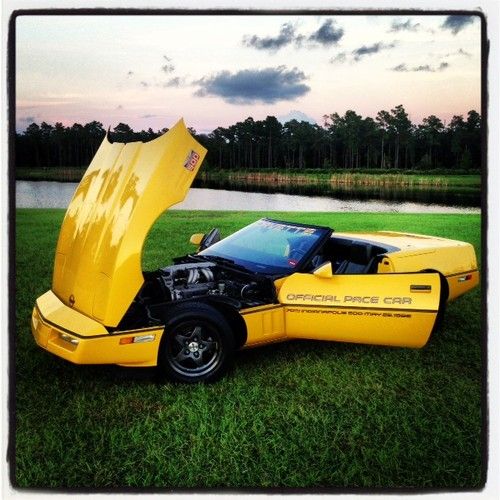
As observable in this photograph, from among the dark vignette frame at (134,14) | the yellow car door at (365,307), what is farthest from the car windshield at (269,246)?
the dark vignette frame at (134,14)

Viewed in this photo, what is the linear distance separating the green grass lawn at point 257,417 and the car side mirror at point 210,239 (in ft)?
3.67

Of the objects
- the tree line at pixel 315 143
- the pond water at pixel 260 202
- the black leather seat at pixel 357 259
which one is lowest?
the black leather seat at pixel 357 259

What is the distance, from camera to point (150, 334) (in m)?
3.82

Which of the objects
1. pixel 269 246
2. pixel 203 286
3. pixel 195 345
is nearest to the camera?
pixel 195 345

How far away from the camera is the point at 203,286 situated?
4520 mm

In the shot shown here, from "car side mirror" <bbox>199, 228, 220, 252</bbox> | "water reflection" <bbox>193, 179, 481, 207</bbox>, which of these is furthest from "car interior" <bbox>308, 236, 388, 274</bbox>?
"car side mirror" <bbox>199, 228, 220, 252</bbox>

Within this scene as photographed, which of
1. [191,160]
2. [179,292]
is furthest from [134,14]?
[179,292]

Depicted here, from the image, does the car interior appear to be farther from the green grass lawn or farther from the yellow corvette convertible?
the green grass lawn

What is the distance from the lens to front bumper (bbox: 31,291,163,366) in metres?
3.71

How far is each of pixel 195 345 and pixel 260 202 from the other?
54.5 inches

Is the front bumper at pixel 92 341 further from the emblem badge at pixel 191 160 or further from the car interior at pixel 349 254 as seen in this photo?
the car interior at pixel 349 254

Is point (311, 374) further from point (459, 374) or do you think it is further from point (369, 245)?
point (369, 245)

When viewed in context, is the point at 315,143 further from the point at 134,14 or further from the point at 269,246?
the point at 134,14

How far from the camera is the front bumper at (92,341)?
3.71 m
